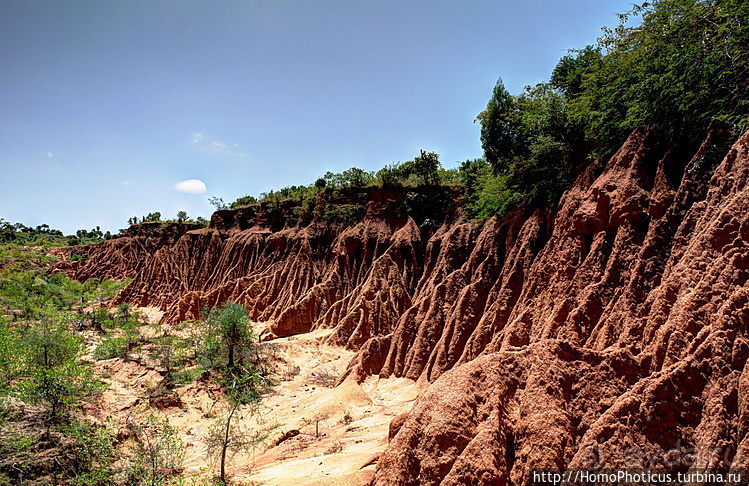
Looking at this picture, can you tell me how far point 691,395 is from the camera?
4.60 meters

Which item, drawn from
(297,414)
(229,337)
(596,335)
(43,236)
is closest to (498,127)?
(596,335)

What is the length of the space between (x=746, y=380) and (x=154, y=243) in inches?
2260

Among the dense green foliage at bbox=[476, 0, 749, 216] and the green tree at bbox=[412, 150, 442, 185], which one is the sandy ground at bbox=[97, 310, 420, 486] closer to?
the dense green foliage at bbox=[476, 0, 749, 216]

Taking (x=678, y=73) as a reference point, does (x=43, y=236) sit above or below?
above

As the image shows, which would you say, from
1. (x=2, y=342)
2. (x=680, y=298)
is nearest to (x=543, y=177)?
(x=680, y=298)

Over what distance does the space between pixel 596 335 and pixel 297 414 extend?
37.1 ft

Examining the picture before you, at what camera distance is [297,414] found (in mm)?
13977

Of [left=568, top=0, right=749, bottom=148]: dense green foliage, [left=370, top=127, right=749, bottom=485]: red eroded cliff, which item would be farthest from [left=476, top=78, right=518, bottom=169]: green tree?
[left=370, top=127, right=749, bottom=485]: red eroded cliff

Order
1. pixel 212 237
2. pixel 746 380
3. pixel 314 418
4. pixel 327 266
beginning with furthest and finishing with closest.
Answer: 1. pixel 212 237
2. pixel 327 266
3. pixel 314 418
4. pixel 746 380

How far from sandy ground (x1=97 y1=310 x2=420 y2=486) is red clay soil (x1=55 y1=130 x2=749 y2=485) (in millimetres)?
1874

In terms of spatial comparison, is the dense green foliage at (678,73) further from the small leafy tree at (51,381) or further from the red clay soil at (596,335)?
the small leafy tree at (51,381)

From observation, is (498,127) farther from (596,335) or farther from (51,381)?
(51,381)

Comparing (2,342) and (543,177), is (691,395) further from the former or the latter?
(2,342)

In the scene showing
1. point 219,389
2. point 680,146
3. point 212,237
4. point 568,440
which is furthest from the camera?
point 212,237
